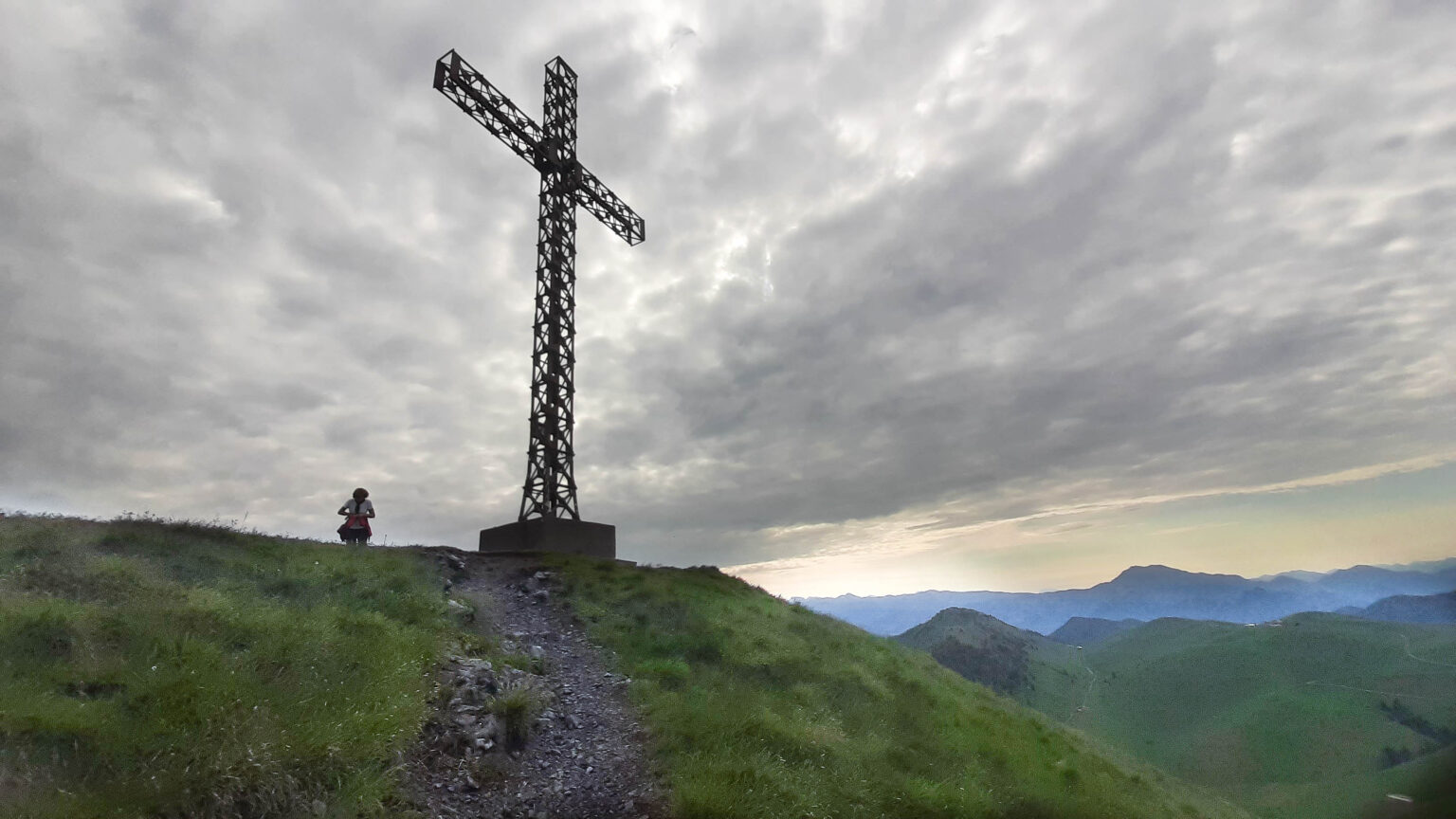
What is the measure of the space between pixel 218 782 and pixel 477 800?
12.7 feet

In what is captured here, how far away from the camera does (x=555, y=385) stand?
3138 cm

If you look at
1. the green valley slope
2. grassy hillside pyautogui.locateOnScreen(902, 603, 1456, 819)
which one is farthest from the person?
grassy hillside pyautogui.locateOnScreen(902, 603, 1456, 819)

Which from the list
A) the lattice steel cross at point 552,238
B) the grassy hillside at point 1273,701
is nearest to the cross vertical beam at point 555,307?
the lattice steel cross at point 552,238

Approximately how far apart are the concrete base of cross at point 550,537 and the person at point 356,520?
19.8 ft

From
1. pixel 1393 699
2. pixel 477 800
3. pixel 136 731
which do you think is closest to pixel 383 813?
pixel 477 800

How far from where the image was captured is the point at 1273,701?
13150 centimetres

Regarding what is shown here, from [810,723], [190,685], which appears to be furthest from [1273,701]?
[190,685]

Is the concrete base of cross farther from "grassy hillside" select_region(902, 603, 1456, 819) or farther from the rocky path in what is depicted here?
"grassy hillside" select_region(902, 603, 1456, 819)

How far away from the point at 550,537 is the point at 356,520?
24.7 ft

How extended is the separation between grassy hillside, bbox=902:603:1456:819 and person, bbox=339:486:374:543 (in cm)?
8153

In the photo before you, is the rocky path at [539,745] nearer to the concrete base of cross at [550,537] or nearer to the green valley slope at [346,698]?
the green valley slope at [346,698]

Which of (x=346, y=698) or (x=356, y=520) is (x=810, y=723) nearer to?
(x=346, y=698)

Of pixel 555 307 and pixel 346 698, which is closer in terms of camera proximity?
pixel 346 698

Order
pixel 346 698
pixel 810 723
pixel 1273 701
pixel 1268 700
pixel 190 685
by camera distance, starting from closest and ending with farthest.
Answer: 1. pixel 190 685
2. pixel 346 698
3. pixel 810 723
4. pixel 1273 701
5. pixel 1268 700
